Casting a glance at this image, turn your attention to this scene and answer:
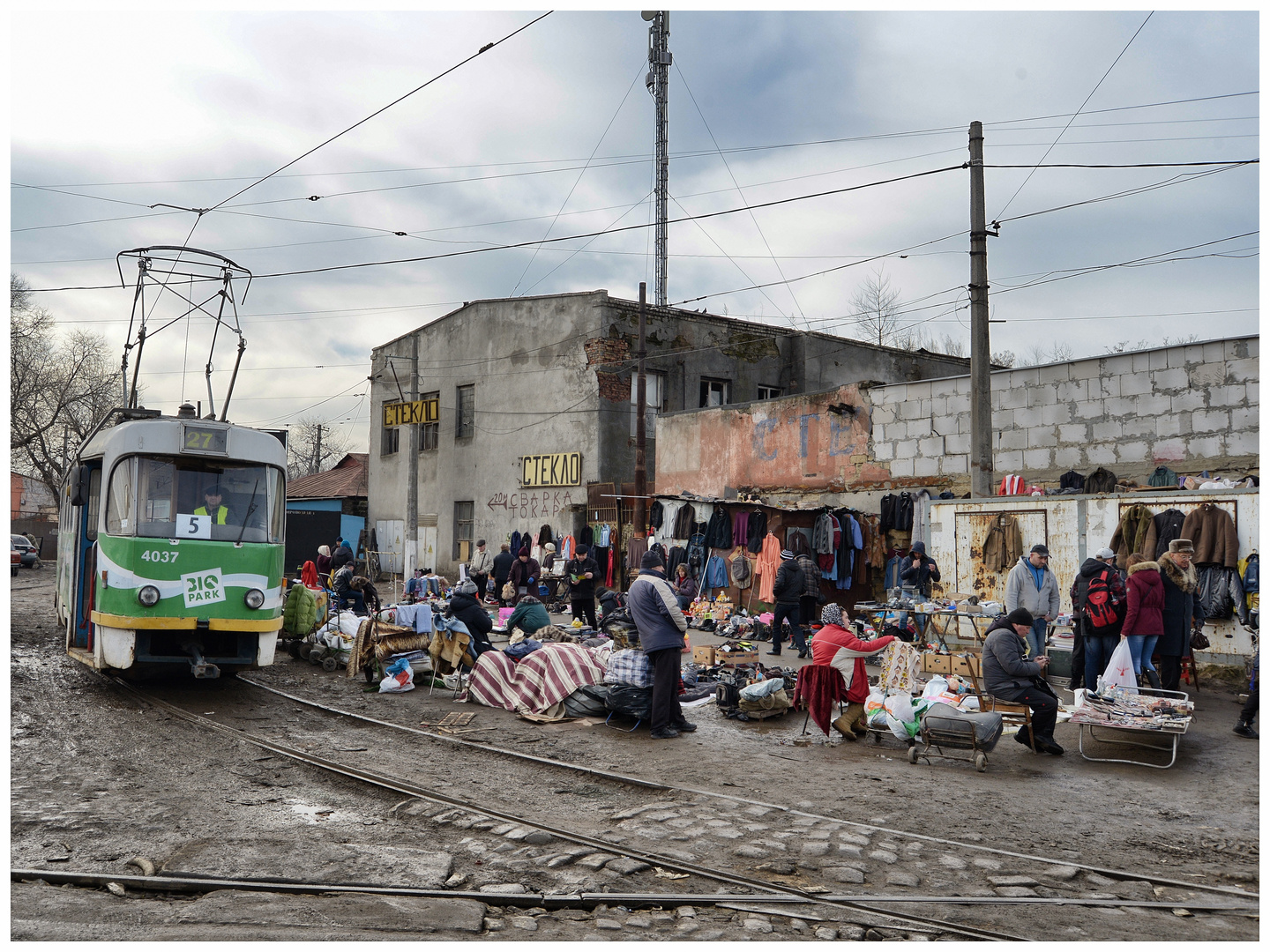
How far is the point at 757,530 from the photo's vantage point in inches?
746

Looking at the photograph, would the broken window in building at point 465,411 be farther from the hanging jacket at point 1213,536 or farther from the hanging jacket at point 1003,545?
the hanging jacket at point 1213,536

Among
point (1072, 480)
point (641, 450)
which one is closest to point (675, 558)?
point (641, 450)

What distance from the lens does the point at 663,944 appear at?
4.27 meters

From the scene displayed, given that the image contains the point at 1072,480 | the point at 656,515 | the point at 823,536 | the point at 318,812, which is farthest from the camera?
the point at 656,515

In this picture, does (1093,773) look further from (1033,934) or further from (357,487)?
(357,487)

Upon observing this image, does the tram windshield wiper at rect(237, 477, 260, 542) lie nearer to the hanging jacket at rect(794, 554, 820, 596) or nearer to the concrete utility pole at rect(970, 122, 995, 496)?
the hanging jacket at rect(794, 554, 820, 596)

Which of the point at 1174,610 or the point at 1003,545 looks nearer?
the point at 1174,610

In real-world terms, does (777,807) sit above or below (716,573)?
below

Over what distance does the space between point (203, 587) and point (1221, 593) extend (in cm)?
1271

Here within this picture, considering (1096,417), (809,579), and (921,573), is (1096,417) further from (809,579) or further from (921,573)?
(809,579)

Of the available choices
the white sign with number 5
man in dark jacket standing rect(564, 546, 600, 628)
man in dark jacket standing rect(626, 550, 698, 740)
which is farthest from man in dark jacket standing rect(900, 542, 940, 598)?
the white sign with number 5

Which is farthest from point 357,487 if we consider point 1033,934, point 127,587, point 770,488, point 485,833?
point 1033,934

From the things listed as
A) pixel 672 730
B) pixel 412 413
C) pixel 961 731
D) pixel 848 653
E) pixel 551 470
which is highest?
pixel 412 413

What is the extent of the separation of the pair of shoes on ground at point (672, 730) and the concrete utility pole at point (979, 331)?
7.80m
